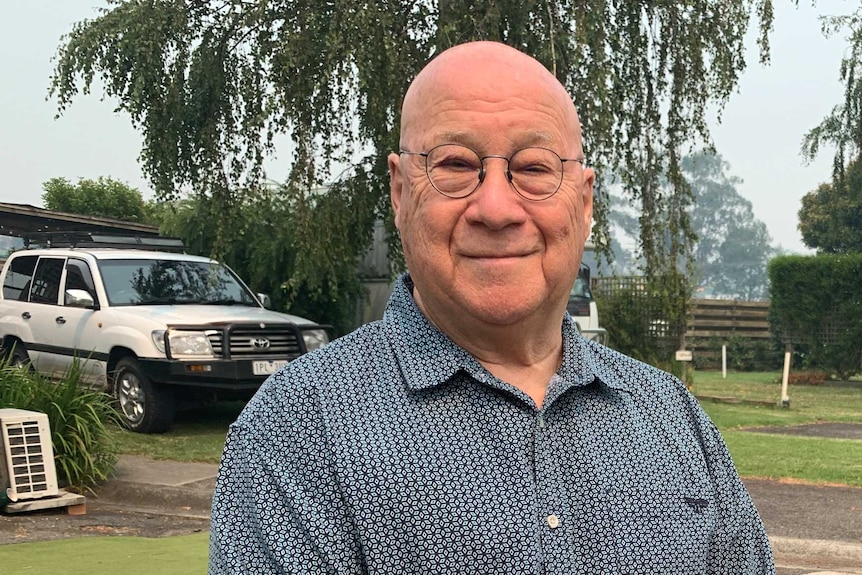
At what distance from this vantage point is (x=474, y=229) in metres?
1.73

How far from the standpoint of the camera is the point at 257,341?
11383 millimetres

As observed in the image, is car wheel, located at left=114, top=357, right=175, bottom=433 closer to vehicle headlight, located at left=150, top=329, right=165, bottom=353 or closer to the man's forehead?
vehicle headlight, located at left=150, top=329, right=165, bottom=353

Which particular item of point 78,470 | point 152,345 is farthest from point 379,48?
point 78,470

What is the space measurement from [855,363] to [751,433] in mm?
15415

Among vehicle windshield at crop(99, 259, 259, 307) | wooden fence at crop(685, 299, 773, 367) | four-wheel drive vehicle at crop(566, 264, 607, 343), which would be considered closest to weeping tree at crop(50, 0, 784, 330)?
vehicle windshield at crop(99, 259, 259, 307)

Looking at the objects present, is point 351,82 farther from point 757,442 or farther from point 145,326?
point 757,442

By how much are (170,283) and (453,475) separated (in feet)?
36.7

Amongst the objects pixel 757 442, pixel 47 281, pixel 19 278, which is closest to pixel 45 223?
pixel 19 278

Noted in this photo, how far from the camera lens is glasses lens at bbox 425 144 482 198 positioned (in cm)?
174

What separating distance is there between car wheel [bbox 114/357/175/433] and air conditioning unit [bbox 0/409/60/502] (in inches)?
126

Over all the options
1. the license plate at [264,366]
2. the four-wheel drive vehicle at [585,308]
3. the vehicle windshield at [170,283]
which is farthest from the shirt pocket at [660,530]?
the four-wheel drive vehicle at [585,308]

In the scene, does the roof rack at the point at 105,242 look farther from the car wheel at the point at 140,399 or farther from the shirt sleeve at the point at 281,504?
the shirt sleeve at the point at 281,504

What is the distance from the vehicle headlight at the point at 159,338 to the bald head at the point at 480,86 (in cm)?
974

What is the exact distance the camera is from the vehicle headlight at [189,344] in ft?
36.3
